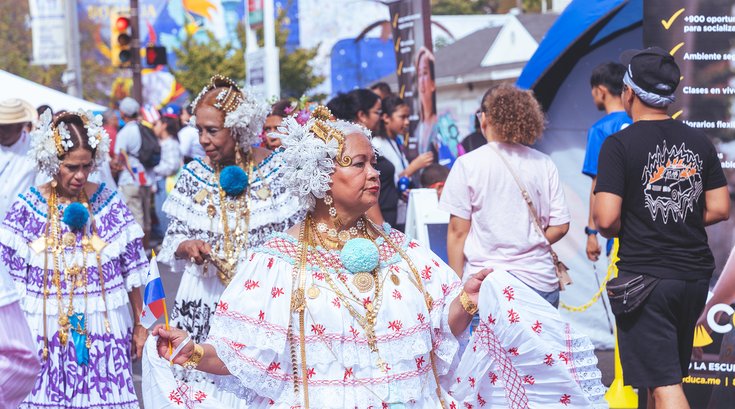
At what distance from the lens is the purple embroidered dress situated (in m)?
5.79

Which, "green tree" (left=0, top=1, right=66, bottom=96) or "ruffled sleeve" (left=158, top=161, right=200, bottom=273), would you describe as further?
"green tree" (left=0, top=1, right=66, bottom=96)

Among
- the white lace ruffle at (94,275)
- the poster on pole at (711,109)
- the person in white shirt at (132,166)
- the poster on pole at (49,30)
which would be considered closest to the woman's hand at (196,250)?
the white lace ruffle at (94,275)

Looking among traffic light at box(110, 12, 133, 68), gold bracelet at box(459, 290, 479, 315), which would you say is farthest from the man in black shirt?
traffic light at box(110, 12, 133, 68)

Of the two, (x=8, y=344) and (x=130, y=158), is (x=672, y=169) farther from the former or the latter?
(x=130, y=158)

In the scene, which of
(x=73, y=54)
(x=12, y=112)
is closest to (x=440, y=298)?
(x=12, y=112)

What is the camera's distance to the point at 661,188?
206 inches

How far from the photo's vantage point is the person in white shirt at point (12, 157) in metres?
8.03

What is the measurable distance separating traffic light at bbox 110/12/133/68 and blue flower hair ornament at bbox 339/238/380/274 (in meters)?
16.5

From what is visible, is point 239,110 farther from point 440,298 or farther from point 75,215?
point 440,298

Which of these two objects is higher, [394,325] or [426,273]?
[426,273]

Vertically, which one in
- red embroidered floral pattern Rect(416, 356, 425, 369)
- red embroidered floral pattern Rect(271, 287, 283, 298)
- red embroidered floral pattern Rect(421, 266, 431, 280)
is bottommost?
red embroidered floral pattern Rect(416, 356, 425, 369)

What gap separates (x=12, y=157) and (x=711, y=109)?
4823mm

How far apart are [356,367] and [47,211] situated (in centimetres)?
268

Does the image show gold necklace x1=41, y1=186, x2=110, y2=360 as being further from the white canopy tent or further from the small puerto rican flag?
the white canopy tent
